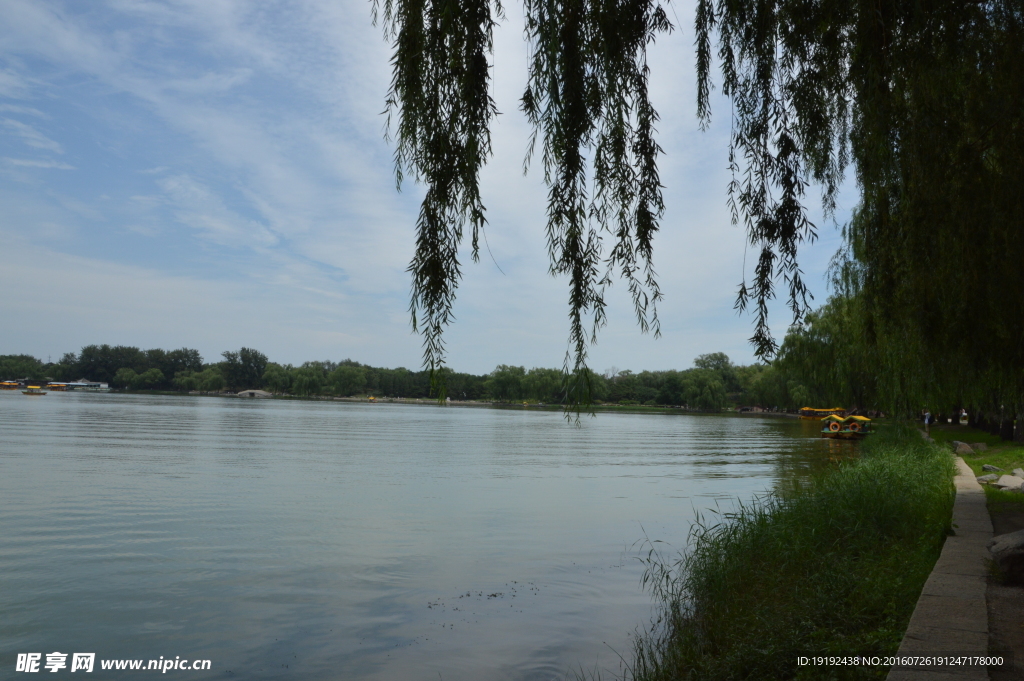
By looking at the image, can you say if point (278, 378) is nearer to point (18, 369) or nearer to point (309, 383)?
point (309, 383)

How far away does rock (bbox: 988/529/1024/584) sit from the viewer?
5281 millimetres

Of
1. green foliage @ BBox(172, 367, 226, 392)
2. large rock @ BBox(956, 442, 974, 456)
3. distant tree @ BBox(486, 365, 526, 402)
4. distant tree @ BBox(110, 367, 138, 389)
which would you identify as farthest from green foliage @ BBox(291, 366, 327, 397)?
large rock @ BBox(956, 442, 974, 456)

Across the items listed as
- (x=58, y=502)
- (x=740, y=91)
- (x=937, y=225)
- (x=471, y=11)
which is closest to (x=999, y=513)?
(x=937, y=225)

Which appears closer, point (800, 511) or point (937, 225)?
point (937, 225)

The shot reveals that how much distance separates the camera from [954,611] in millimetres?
4508

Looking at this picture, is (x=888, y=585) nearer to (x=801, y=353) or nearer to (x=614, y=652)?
(x=614, y=652)

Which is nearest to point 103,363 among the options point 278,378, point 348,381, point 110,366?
point 110,366


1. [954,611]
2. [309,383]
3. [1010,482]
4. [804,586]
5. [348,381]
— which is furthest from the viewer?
[348,381]

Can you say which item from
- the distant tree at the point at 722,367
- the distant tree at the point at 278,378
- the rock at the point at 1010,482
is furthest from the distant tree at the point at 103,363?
the rock at the point at 1010,482

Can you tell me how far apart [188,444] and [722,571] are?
26.0 meters

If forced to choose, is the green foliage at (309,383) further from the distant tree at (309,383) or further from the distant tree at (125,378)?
the distant tree at (125,378)

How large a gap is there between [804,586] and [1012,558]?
178 cm

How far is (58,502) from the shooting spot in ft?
45.6

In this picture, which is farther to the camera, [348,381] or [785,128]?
[348,381]
